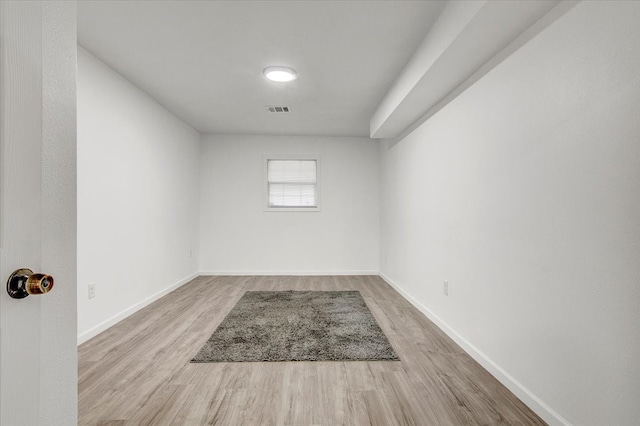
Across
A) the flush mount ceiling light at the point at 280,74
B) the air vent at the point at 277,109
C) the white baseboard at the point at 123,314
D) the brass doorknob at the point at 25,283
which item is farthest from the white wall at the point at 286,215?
the brass doorknob at the point at 25,283

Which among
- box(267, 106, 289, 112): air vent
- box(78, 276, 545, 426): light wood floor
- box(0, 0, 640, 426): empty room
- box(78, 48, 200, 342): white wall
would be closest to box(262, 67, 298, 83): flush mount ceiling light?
box(0, 0, 640, 426): empty room

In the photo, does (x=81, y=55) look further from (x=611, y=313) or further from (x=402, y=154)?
(x=611, y=313)

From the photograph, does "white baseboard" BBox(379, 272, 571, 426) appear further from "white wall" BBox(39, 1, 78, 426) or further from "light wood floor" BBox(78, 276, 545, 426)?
"white wall" BBox(39, 1, 78, 426)

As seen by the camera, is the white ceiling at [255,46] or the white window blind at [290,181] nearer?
the white ceiling at [255,46]

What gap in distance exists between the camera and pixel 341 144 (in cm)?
583

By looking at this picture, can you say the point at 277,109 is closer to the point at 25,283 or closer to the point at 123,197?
the point at 123,197

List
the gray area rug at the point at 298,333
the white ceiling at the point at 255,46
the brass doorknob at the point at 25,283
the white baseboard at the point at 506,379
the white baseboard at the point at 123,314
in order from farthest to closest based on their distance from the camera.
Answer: the white baseboard at the point at 123,314, the gray area rug at the point at 298,333, the white ceiling at the point at 255,46, the white baseboard at the point at 506,379, the brass doorknob at the point at 25,283

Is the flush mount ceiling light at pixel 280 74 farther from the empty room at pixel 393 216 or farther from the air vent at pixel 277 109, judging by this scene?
the air vent at pixel 277 109

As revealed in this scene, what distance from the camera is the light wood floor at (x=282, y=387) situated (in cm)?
170

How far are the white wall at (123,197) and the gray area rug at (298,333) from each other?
1.10m

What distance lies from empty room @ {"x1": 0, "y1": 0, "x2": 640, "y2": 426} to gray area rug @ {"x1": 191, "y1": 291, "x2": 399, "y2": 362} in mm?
31

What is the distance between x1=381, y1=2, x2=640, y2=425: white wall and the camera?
51.6 inches

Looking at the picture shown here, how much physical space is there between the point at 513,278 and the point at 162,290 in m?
3.96

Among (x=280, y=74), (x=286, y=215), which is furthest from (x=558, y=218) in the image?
(x=286, y=215)
